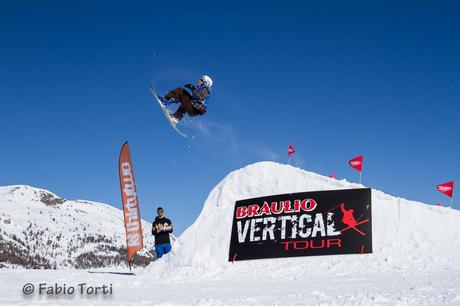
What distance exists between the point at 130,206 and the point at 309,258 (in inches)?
329

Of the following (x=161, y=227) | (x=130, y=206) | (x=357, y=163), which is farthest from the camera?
(x=130, y=206)

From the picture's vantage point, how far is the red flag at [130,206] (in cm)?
1758

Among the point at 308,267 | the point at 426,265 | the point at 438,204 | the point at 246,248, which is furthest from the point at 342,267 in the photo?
the point at 438,204

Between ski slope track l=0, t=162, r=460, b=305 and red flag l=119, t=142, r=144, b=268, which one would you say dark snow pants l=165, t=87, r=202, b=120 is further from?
red flag l=119, t=142, r=144, b=268

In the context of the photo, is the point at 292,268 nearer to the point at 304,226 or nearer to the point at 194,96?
the point at 304,226

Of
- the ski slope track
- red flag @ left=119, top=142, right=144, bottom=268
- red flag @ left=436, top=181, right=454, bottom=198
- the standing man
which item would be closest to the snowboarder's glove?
the ski slope track

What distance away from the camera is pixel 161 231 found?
1383 centimetres

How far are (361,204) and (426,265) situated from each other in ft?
8.34

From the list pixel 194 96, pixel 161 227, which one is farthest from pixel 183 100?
pixel 161 227

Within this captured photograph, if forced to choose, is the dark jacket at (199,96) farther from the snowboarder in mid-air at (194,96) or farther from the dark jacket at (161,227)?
the dark jacket at (161,227)

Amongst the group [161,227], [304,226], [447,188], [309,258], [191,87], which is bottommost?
[309,258]

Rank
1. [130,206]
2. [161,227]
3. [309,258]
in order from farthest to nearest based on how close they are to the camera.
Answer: [130,206], [161,227], [309,258]

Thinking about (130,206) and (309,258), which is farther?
(130,206)

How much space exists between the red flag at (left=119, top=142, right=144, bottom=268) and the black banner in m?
5.55
